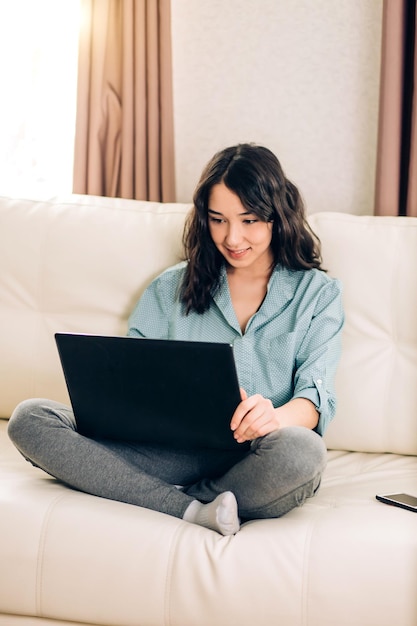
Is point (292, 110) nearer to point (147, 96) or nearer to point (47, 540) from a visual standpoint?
point (147, 96)

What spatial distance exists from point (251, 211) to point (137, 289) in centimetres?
41

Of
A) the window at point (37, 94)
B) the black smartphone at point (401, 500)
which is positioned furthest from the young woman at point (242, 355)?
the window at point (37, 94)

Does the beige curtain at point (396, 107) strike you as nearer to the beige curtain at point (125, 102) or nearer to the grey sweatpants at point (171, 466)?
the beige curtain at point (125, 102)

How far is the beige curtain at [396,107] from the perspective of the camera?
2297mm

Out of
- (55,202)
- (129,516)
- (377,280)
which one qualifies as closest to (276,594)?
(129,516)

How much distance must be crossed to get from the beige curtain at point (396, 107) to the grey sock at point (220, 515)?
1.08m

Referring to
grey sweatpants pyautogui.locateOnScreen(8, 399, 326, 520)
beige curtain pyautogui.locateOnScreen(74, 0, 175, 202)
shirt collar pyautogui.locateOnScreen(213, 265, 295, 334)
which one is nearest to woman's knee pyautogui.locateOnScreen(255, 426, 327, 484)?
grey sweatpants pyautogui.locateOnScreen(8, 399, 326, 520)

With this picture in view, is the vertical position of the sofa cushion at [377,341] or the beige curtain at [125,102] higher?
the beige curtain at [125,102]

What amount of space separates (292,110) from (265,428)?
4.25 ft

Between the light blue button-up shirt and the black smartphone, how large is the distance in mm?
243

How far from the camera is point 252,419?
159cm

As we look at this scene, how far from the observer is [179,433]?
167cm

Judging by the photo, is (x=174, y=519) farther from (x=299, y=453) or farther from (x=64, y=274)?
(x=64, y=274)

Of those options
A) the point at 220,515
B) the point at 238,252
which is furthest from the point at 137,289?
the point at 220,515
